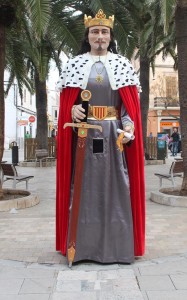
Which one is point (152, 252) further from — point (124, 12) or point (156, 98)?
point (156, 98)

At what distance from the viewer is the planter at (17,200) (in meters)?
7.95

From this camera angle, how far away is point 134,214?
4605 millimetres

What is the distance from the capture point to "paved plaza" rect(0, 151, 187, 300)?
3.80 m

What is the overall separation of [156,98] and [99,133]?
42722 mm

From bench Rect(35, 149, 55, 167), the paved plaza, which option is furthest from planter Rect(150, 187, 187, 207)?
bench Rect(35, 149, 55, 167)

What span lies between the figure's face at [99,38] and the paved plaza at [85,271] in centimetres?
222

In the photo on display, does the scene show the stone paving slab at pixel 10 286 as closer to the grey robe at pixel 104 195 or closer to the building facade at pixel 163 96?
the grey robe at pixel 104 195

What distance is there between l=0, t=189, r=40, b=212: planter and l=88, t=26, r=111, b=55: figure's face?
427cm

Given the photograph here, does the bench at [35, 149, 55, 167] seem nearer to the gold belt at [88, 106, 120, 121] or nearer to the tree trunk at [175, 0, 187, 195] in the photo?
the tree trunk at [175, 0, 187, 195]

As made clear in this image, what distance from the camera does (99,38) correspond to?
448 cm

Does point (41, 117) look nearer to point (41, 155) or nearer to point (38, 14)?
point (41, 155)

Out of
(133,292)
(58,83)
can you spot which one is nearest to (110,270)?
(133,292)

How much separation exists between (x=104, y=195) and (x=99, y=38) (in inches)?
62.7

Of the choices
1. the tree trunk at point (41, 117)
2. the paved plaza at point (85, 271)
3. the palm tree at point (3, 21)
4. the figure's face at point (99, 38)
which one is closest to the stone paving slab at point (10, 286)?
the paved plaza at point (85, 271)
